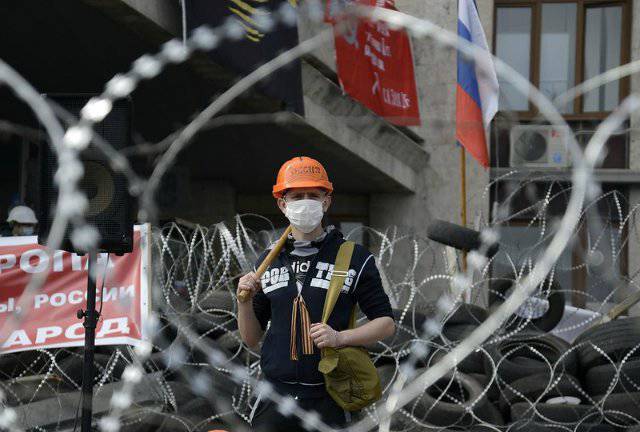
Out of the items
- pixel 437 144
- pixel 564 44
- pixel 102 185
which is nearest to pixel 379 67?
pixel 437 144

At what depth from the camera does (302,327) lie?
3770mm

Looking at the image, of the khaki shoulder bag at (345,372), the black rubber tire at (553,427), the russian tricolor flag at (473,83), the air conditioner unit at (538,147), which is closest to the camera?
the khaki shoulder bag at (345,372)

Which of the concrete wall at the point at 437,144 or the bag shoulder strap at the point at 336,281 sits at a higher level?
the concrete wall at the point at 437,144

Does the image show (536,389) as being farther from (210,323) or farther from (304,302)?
(304,302)

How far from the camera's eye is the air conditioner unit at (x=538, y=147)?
16094 millimetres

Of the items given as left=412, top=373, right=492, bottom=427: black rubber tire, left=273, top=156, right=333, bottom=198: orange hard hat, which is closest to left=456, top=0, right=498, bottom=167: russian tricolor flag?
left=412, top=373, right=492, bottom=427: black rubber tire

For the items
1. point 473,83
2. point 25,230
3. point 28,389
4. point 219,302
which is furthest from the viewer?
point 473,83

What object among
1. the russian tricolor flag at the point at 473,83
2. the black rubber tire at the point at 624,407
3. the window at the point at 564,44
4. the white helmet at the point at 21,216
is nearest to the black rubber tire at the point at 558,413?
the black rubber tire at the point at 624,407

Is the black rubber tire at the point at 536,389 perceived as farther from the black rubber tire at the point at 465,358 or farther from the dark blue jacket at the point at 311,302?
the dark blue jacket at the point at 311,302

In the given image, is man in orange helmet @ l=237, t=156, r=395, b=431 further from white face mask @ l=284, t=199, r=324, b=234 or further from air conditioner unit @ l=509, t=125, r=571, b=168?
air conditioner unit @ l=509, t=125, r=571, b=168

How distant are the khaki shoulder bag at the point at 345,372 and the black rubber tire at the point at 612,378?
133 inches

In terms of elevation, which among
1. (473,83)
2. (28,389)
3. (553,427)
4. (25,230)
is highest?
(473,83)

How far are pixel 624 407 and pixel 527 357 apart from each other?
131cm

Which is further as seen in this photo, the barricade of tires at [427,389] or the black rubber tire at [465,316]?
the black rubber tire at [465,316]
